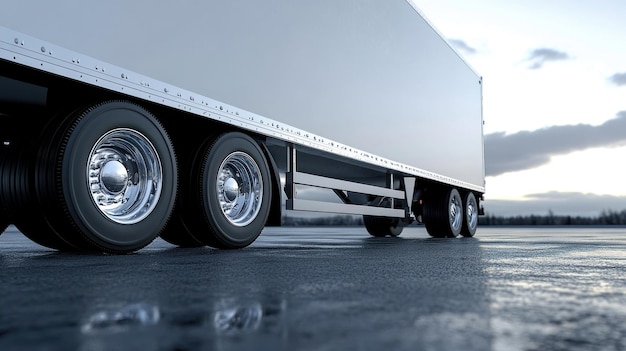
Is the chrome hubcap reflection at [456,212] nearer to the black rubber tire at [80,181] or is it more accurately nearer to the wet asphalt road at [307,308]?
the wet asphalt road at [307,308]

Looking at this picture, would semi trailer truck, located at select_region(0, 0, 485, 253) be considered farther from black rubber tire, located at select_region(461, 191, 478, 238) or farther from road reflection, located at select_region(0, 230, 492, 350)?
black rubber tire, located at select_region(461, 191, 478, 238)

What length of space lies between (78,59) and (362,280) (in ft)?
8.26

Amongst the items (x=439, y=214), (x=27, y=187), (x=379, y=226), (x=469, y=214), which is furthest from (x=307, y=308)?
(x=469, y=214)

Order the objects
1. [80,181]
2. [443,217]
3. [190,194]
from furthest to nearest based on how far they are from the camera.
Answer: [443,217] → [190,194] → [80,181]

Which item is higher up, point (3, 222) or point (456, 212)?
point (456, 212)

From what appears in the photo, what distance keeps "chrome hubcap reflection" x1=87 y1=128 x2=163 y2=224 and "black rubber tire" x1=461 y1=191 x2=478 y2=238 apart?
9.49 metres

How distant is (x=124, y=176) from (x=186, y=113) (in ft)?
2.52

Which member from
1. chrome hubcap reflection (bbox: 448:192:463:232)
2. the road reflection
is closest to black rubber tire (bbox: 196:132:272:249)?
the road reflection

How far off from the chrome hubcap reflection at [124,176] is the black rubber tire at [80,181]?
0.09 m

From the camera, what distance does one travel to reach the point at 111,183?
5.09 meters

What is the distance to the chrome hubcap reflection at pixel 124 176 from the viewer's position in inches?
198

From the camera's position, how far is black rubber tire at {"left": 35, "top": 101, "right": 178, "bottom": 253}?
4.66 metres

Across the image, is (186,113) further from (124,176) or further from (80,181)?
(80,181)

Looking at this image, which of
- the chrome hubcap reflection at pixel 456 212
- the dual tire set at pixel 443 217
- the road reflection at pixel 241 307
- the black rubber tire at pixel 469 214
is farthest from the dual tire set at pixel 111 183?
the black rubber tire at pixel 469 214
